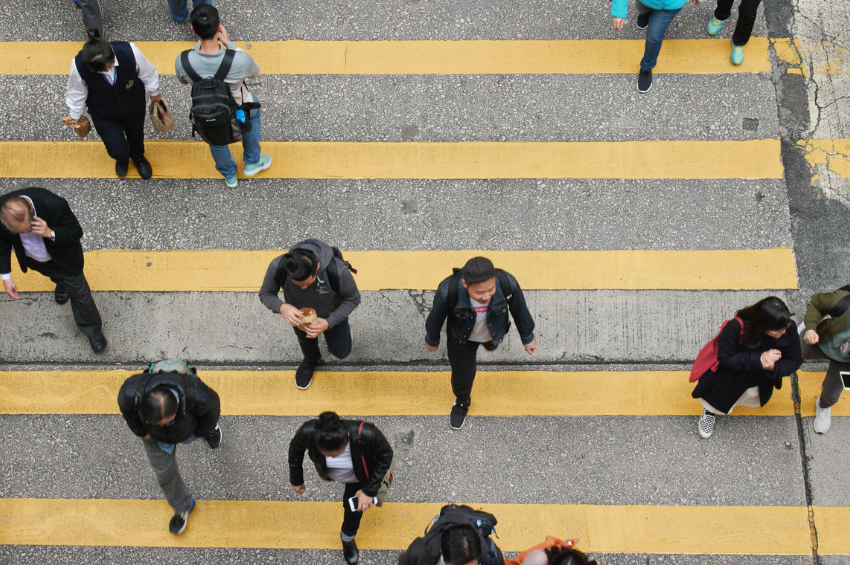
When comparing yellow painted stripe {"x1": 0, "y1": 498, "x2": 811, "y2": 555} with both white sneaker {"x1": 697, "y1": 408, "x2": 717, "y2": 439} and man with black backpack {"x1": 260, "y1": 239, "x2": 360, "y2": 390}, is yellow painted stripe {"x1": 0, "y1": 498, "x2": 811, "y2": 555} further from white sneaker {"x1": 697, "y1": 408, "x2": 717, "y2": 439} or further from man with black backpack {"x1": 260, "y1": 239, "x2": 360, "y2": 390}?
man with black backpack {"x1": 260, "y1": 239, "x2": 360, "y2": 390}

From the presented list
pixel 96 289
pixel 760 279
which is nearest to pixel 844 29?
pixel 760 279

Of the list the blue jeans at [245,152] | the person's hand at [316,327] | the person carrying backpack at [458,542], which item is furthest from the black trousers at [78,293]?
the person carrying backpack at [458,542]

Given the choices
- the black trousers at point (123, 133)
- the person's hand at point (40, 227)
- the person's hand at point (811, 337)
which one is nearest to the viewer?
the person's hand at point (40, 227)

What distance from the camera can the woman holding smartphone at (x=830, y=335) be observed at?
470cm

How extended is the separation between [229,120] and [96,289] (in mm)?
1859

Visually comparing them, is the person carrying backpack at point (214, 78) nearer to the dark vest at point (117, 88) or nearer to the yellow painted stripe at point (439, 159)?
the dark vest at point (117, 88)

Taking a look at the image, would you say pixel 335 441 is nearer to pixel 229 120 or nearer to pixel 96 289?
pixel 229 120

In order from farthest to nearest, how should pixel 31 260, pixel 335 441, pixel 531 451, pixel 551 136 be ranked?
pixel 551 136, pixel 531 451, pixel 31 260, pixel 335 441

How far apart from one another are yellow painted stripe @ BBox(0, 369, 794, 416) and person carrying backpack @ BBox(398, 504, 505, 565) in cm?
153

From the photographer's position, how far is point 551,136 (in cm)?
621

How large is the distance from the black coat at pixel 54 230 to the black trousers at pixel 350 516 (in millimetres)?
2528

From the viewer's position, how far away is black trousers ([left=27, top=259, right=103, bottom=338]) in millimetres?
5055

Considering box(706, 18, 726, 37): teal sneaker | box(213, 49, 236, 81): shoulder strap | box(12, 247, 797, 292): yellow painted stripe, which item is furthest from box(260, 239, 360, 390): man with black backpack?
box(706, 18, 726, 37): teal sneaker

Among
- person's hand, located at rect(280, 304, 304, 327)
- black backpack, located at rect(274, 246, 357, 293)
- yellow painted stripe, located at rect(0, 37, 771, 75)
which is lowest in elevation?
person's hand, located at rect(280, 304, 304, 327)
